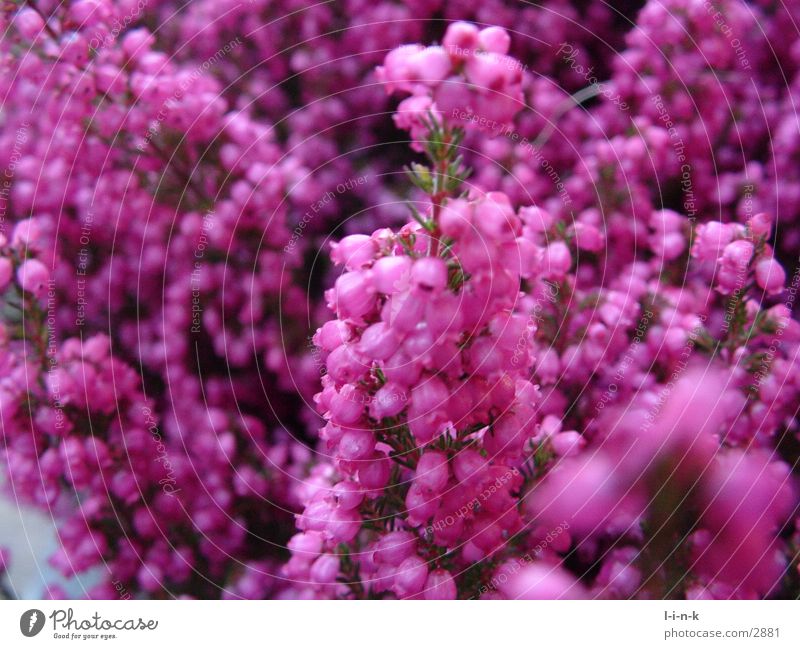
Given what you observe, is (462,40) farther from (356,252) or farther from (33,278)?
(33,278)

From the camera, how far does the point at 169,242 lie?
67 centimetres

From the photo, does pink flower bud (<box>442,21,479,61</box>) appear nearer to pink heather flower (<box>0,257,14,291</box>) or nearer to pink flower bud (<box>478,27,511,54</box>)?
pink flower bud (<box>478,27,511,54</box>)

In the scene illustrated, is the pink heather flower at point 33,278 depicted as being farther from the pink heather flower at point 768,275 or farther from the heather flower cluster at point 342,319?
the pink heather flower at point 768,275

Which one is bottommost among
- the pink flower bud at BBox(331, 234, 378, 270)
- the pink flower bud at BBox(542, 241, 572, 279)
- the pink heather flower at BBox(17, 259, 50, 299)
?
the pink flower bud at BBox(331, 234, 378, 270)

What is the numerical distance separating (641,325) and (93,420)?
0.45 meters

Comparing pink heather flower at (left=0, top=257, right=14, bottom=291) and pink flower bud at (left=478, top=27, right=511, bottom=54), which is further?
pink heather flower at (left=0, top=257, right=14, bottom=291)

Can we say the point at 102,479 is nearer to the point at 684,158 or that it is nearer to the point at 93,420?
the point at 93,420

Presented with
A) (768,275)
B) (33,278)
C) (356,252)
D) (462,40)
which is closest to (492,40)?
(462,40)

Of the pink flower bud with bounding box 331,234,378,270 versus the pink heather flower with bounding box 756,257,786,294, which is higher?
the pink heather flower with bounding box 756,257,786,294

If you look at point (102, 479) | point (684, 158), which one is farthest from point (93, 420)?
point (684, 158)

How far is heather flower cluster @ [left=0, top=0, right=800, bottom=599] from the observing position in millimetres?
495

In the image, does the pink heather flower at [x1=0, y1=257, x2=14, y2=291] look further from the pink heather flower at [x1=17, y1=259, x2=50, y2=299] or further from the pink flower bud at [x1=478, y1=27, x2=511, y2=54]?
the pink flower bud at [x1=478, y1=27, x2=511, y2=54]

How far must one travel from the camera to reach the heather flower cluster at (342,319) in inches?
19.5

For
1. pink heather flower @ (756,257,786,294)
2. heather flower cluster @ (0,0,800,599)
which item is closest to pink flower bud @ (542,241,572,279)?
heather flower cluster @ (0,0,800,599)
